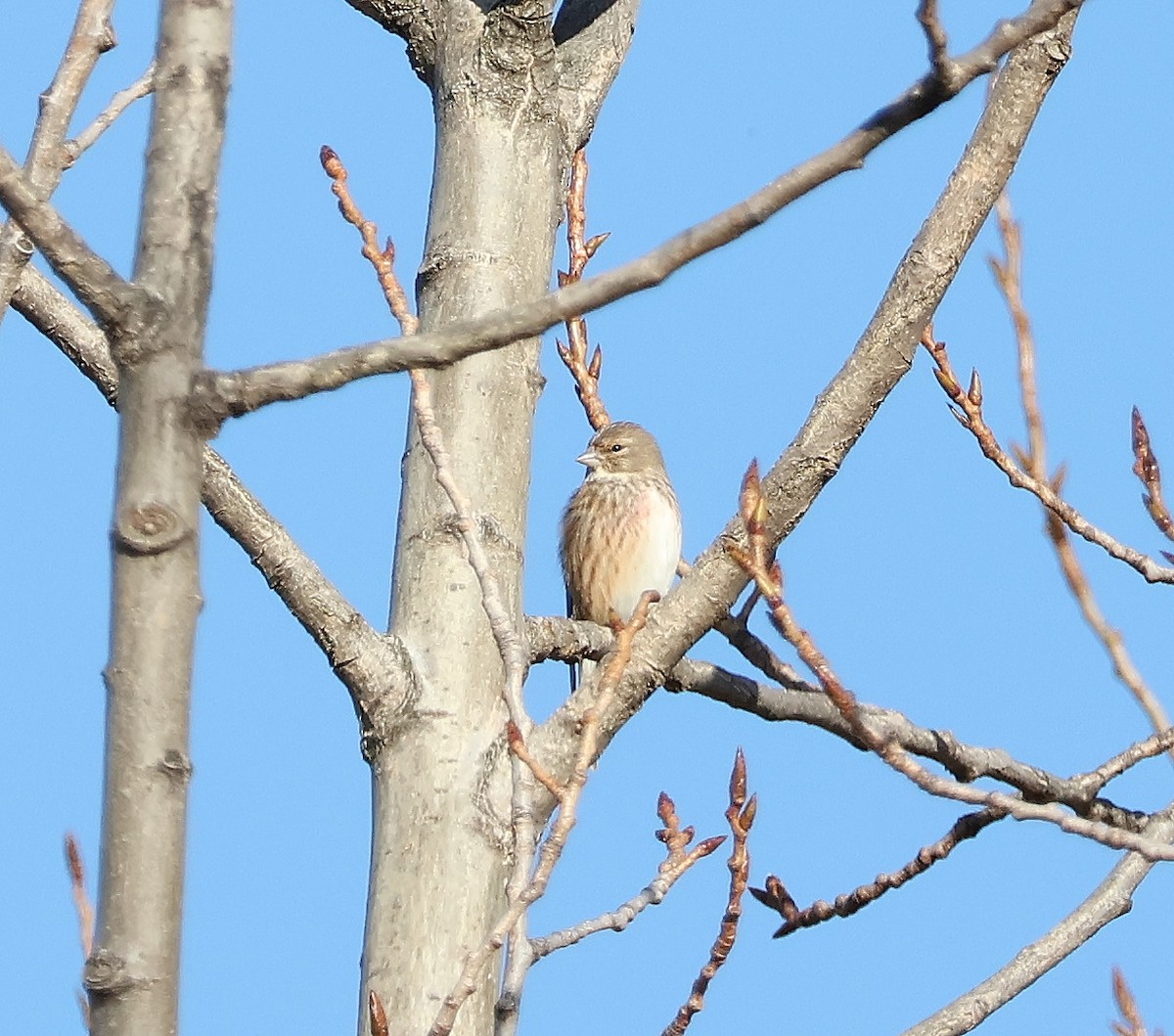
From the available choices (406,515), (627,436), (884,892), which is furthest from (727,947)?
(627,436)

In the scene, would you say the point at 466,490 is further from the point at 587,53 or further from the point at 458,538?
the point at 587,53

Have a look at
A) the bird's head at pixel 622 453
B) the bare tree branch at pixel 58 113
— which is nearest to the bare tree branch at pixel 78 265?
the bare tree branch at pixel 58 113

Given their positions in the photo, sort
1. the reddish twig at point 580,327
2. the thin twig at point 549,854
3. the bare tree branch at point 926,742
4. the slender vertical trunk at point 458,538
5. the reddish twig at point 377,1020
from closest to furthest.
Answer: the thin twig at point 549,854 < the reddish twig at point 377,1020 < the slender vertical trunk at point 458,538 < the bare tree branch at point 926,742 < the reddish twig at point 580,327

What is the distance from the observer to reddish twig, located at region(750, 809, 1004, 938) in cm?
377

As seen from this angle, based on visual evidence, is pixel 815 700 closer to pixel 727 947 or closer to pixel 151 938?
pixel 727 947

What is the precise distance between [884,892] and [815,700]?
45 cm

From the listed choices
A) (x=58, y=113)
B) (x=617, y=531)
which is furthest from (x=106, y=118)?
(x=617, y=531)

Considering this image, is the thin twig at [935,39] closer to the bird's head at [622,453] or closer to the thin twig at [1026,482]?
the thin twig at [1026,482]

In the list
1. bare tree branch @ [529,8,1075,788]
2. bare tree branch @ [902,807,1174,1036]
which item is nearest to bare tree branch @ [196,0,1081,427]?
bare tree branch @ [529,8,1075,788]

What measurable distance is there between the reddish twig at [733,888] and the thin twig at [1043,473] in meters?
0.86

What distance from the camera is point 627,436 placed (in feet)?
28.0

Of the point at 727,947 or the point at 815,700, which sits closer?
the point at 727,947

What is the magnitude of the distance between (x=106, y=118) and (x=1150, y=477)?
237cm

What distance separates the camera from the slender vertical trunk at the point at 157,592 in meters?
1.56
